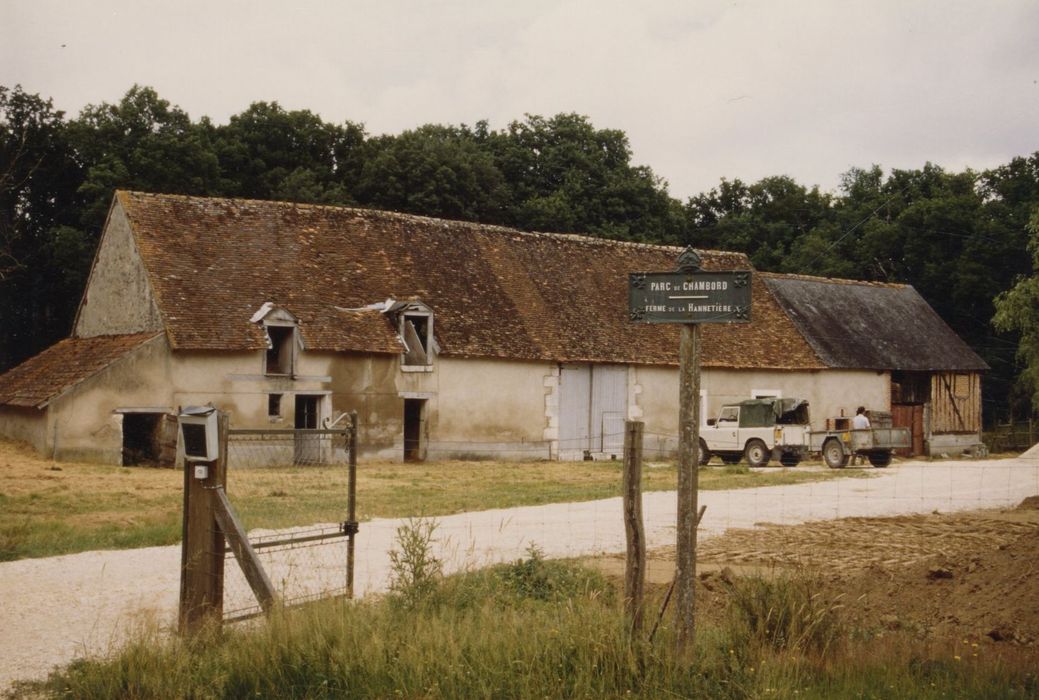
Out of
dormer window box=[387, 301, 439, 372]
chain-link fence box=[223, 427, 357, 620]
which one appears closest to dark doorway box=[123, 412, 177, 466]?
dormer window box=[387, 301, 439, 372]

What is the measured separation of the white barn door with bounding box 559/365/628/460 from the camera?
33531 millimetres

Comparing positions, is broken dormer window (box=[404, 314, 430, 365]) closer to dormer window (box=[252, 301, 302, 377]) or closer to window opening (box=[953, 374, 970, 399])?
dormer window (box=[252, 301, 302, 377])

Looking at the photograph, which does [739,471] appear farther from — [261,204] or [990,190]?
[990,190]

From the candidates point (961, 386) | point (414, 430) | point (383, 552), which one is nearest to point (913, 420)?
point (961, 386)

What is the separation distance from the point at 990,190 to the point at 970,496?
139 ft

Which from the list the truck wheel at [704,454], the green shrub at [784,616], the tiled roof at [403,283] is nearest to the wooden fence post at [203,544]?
the green shrub at [784,616]

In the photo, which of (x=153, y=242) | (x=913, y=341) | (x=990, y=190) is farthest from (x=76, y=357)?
(x=990, y=190)

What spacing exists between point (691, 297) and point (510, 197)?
45.4 metres

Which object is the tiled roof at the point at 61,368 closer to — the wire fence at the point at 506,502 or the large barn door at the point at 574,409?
the wire fence at the point at 506,502

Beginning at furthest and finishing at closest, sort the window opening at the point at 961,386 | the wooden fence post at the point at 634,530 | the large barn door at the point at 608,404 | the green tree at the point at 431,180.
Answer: the green tree at the point at 431,180 < the window opening at the point at 961,386 < the large barn door at the point at 608,404 < the wooden fence post at the point at 634,530

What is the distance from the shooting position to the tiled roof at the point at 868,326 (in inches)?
1533

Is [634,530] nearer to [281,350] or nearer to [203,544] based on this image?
[203,544]

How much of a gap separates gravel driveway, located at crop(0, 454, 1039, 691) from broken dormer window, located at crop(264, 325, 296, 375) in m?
12.8

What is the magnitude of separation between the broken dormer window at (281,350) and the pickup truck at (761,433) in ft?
37.4
